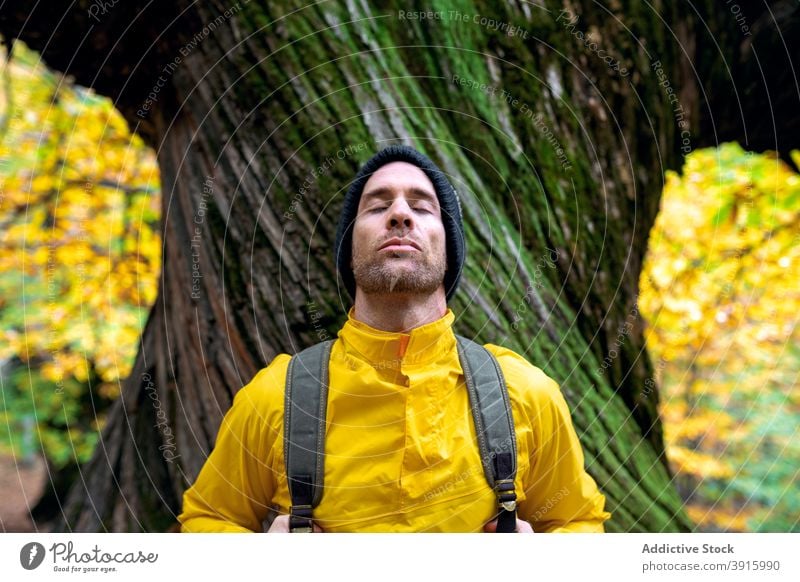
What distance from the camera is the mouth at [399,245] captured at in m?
1.70

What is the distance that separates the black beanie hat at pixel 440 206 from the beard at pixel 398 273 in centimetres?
16

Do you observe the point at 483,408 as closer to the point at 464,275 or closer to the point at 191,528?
the point at 464,275

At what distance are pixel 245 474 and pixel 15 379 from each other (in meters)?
5.05

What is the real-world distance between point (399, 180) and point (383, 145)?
371 mm

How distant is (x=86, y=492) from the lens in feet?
9.54

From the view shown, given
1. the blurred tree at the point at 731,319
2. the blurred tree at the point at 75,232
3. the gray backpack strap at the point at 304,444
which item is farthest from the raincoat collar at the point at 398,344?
the blurred tree at the point at 75,232

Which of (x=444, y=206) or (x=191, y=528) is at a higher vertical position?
(x=444, y=206)

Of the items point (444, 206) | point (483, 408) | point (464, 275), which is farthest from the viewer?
point (464, 275)

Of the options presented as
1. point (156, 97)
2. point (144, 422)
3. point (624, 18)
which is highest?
point (624, 18)

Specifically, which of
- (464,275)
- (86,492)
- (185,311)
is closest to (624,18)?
(464,275)

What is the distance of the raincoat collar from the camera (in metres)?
1.70

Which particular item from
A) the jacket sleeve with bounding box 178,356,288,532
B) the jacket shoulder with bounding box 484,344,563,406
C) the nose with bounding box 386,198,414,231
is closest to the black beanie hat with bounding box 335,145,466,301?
the nose with bounding box 386,198,414,231

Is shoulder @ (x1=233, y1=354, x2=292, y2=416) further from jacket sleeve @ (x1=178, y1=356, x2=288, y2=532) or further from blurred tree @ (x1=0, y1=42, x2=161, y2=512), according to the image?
blurred tree @ (x1=0, y1=42, x2=161, y2=512)

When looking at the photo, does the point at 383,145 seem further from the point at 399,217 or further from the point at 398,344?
the point at 398,344
